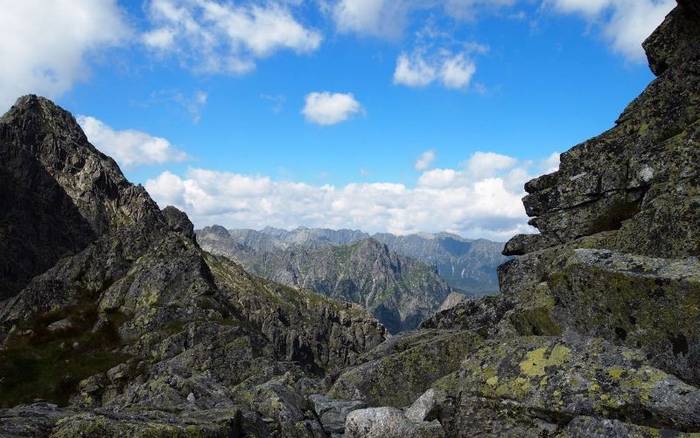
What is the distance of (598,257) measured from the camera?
15.0m

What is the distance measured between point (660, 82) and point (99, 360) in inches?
2724

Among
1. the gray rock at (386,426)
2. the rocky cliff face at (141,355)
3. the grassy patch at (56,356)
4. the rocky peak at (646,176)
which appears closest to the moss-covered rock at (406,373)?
the rocky cliff face at (141,355)

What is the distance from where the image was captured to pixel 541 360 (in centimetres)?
1240

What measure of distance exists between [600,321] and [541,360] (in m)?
3.01

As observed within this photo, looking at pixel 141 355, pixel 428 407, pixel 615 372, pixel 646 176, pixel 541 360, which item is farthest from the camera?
pixel 141 355

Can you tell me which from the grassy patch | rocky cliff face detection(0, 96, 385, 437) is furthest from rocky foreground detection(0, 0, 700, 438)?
the grassy patch

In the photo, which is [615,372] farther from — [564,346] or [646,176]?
[646,176]

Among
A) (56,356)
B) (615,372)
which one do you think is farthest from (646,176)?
(56,356)

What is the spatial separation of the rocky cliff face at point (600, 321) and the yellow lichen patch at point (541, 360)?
0.09ft

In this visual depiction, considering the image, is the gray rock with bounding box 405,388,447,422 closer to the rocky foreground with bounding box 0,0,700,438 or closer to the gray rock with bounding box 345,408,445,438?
the rocky foreground with bounding box 0,0,700,438

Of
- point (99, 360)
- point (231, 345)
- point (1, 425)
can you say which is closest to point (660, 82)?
Result: point (1, 425)

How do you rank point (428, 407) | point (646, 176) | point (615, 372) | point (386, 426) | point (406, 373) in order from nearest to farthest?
1. point (615, 372)
2. point (386, 426)
3. point (428, 407)
4. point (406, 373)
5. point (646, 176)

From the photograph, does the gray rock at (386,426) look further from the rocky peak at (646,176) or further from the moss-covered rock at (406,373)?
the rocky peak at (646,176)

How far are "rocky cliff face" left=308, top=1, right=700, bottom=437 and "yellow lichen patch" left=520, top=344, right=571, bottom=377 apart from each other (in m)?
0.03
